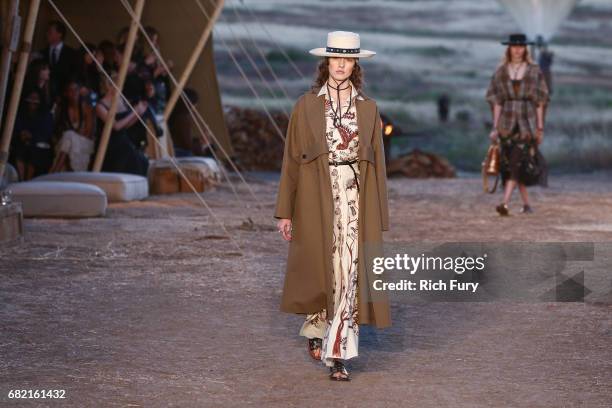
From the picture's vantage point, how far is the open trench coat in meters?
4.74

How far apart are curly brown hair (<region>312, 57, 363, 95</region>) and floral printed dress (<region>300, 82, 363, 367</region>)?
3cm

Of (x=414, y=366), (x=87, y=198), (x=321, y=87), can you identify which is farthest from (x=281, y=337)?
(x=87, y=198)

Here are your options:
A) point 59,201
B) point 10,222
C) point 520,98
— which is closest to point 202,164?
point 59,201

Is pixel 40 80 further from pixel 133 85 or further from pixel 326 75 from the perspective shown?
pixel 326 75

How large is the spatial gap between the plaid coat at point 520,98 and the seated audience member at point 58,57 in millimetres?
4385

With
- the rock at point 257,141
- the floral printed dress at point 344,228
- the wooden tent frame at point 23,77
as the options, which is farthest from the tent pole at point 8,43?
the rock at point 257,141

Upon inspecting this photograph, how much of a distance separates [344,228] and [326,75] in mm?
557

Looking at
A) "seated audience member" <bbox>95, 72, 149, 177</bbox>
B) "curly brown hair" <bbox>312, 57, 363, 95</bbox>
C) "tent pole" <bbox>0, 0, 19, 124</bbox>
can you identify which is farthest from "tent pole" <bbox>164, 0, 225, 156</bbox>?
"curly brown hair" <bbox>312, 57, 363, 95</bbox>

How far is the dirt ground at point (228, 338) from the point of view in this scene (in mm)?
4488

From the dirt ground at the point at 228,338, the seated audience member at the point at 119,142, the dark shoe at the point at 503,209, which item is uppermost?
the seated audience member at the point at 119,142

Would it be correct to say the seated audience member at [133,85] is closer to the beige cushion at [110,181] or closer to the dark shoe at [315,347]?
the beige cushion at [110,181]

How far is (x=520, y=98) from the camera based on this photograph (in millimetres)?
10484

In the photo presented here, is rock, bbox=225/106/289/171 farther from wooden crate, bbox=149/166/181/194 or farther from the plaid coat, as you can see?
the plaid coat

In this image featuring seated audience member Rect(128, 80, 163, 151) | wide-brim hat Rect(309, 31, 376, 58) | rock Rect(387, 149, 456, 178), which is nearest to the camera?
wide-brim hat Rect(309, 31, 376, 58)
